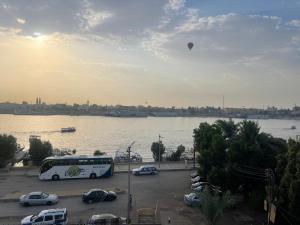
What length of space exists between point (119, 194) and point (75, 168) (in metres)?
7.39

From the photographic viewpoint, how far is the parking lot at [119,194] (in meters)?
24.8

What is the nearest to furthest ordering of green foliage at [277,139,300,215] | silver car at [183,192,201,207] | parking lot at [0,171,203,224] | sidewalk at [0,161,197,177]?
green foliage at [277,139,300,215], parking lot at [0,171,203,224], silver car at [183,192,201,207], sidewalk at [0,161,197,177]

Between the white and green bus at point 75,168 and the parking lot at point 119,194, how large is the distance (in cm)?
71

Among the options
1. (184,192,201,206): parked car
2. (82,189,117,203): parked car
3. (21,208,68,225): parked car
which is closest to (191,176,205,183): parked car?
(184,192,201,206): parked car

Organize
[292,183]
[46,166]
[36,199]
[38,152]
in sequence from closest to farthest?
[292,183] < [36,199] < [46,166] < [38,152]

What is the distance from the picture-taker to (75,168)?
1394 inches

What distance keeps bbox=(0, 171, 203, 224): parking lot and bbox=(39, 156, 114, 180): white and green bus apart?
71 cm

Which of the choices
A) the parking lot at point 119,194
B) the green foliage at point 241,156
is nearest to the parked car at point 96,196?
the parking lot at point 119,194

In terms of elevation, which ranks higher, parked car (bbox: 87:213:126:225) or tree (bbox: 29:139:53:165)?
tree (bbox: 29:139:53:165)

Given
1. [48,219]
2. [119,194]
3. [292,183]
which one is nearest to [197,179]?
[119,194]

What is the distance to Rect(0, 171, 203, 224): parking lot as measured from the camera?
24781mm

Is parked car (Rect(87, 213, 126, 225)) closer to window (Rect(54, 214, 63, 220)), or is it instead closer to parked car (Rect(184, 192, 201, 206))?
window (Rect(54, 214, 63, 220))

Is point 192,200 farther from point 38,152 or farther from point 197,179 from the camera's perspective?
point 38,152

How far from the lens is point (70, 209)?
84.9 ft
